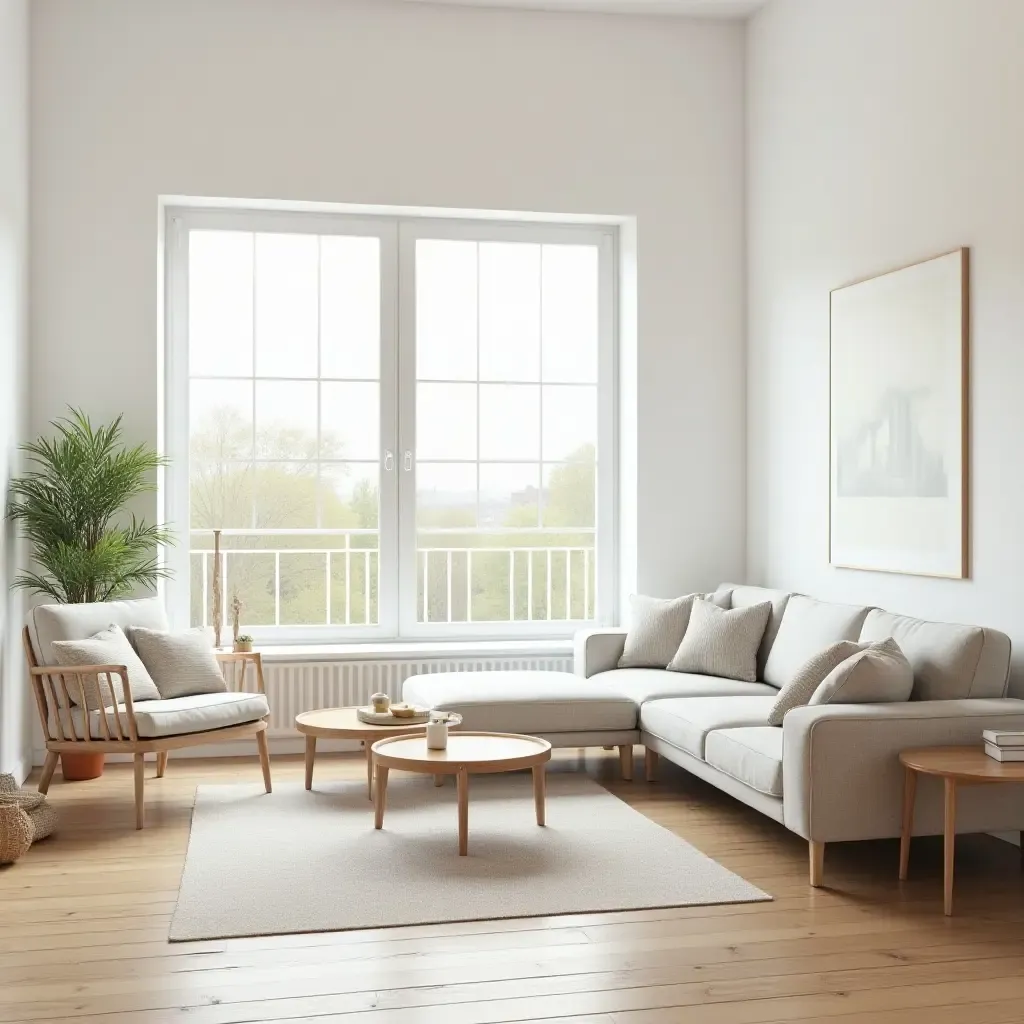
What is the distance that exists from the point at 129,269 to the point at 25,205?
0.58 metres

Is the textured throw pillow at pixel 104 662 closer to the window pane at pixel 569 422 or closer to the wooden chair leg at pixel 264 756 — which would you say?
the wooden chair leg at pixel 264 756

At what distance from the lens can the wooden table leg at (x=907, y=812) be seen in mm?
4012

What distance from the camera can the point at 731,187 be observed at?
23.0ft

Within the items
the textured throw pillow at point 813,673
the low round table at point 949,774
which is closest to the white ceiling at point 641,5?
the textured throw pillow at point 813,673

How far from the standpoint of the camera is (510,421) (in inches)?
278

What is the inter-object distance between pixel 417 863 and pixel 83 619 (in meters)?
2.09

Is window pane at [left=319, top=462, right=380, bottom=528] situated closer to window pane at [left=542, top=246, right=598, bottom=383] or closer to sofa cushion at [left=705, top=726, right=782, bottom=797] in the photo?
window pane at [left=542, top=246, right=598, bottom=383]

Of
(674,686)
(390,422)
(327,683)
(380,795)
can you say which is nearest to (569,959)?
(380,795)

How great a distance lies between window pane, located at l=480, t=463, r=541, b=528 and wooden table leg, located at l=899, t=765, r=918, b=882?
11.0ft

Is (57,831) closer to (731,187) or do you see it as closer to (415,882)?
(415,882)

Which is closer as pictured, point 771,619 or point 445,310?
point 771,619

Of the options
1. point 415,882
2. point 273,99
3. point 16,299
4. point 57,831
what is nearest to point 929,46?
point 273,99

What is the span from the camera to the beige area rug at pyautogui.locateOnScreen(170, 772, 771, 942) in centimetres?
379

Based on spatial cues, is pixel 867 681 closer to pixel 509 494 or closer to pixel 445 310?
pixel 509 494
